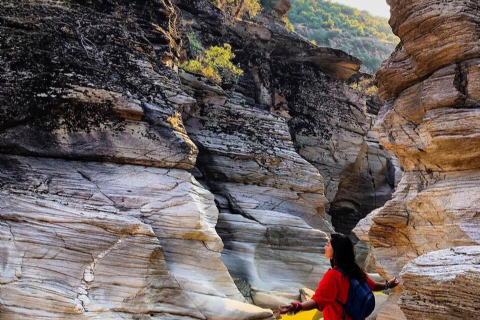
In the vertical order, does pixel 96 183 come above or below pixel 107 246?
above

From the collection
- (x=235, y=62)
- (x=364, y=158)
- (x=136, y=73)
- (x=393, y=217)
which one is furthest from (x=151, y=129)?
(x=364, y=158)

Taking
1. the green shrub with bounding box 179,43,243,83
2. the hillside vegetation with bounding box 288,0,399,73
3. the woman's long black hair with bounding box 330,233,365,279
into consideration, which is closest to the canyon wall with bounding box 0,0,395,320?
the green shrub with bounding box 179,43,243,83

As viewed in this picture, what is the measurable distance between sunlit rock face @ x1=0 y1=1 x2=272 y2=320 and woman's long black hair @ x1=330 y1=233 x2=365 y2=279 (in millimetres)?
4414

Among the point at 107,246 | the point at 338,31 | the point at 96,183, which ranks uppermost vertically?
the point at 338,31

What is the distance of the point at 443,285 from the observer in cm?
462

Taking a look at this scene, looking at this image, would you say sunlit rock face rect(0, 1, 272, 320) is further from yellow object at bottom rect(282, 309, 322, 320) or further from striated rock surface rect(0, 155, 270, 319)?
yellow object at bottom rect(282, 309, 322, 320)

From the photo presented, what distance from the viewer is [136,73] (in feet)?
34.2

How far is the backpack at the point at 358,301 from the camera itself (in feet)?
12.8

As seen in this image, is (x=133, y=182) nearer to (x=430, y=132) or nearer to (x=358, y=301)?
(x=358, y=301)

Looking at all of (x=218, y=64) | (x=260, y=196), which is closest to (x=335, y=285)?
(x=260, y=196)

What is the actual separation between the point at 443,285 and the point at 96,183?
255 inches

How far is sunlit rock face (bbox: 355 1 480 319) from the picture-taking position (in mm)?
8273

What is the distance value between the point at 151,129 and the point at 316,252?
6672 millimetres

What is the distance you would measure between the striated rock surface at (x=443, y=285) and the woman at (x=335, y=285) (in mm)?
1081
